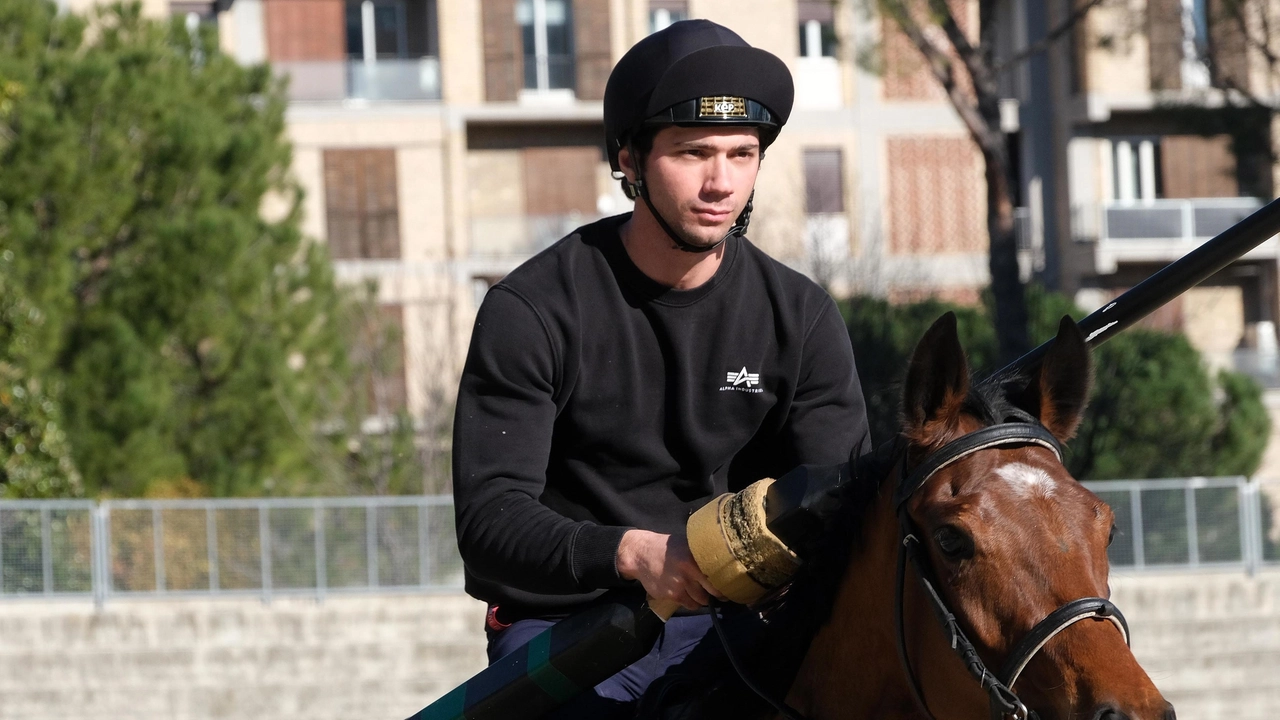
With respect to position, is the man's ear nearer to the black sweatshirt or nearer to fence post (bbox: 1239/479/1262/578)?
the black sweatshirt

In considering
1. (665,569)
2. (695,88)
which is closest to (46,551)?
(695,88)

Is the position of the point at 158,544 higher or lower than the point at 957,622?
lower

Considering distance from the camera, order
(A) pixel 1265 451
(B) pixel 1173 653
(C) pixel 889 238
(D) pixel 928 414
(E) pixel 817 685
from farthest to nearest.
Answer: (C) pixel 889 238 < (A) pixel 1265 451 < (B) pixel 1173 653 < (E) pixel 817 685 < (D) pixel 928 414

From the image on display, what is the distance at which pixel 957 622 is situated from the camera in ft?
7.82

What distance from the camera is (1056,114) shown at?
30.4 meters

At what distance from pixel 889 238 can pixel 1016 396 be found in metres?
27.4

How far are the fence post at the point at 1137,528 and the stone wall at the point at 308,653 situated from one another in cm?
32

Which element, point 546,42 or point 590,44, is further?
point 546,42

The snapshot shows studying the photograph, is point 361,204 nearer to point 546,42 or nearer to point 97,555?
point 546,42

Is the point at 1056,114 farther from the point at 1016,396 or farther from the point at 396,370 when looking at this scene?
the point at 1016,396

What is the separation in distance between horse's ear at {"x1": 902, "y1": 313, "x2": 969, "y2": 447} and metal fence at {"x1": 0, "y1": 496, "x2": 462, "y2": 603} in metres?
14.8

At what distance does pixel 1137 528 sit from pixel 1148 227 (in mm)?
14086

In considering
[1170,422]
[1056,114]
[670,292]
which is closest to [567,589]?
[670,292]

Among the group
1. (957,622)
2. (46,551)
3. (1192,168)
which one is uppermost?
(1192,168)
